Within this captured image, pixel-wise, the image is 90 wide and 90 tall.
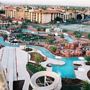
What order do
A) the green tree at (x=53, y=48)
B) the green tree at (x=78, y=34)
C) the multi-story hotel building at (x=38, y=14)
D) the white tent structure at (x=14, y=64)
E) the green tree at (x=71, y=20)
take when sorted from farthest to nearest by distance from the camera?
the green tree at (x=71, y=20), the multi-story hotel building at (x=38, y=14), the green tree at (x=78, y=34), the green tree at (x=53, y=48), the white tent structure at (x=14, y=64)

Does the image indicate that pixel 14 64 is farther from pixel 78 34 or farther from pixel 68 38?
pixel 78 34

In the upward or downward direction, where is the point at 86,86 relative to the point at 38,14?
downward

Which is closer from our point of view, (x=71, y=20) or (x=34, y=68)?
(x=34, y=68)

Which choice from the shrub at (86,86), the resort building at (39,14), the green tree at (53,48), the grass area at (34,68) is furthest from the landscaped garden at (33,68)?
the resort building at (39,14)

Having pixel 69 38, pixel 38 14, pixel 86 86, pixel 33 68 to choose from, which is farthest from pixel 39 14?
pixel 86 86

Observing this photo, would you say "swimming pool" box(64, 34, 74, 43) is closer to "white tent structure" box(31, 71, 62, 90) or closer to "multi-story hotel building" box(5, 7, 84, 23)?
"multi-story hotel building" box(5, 7, 84, 23)

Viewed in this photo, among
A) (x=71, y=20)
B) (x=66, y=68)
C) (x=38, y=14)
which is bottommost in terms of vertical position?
(x=66, y=68)

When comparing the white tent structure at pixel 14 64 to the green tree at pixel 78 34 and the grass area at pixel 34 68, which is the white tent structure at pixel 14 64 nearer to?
the grass area at pixel 34 68

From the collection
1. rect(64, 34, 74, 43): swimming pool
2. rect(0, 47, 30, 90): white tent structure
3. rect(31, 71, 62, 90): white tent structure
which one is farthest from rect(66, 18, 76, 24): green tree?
rect(31, 71, 62, 90): white tent structure
